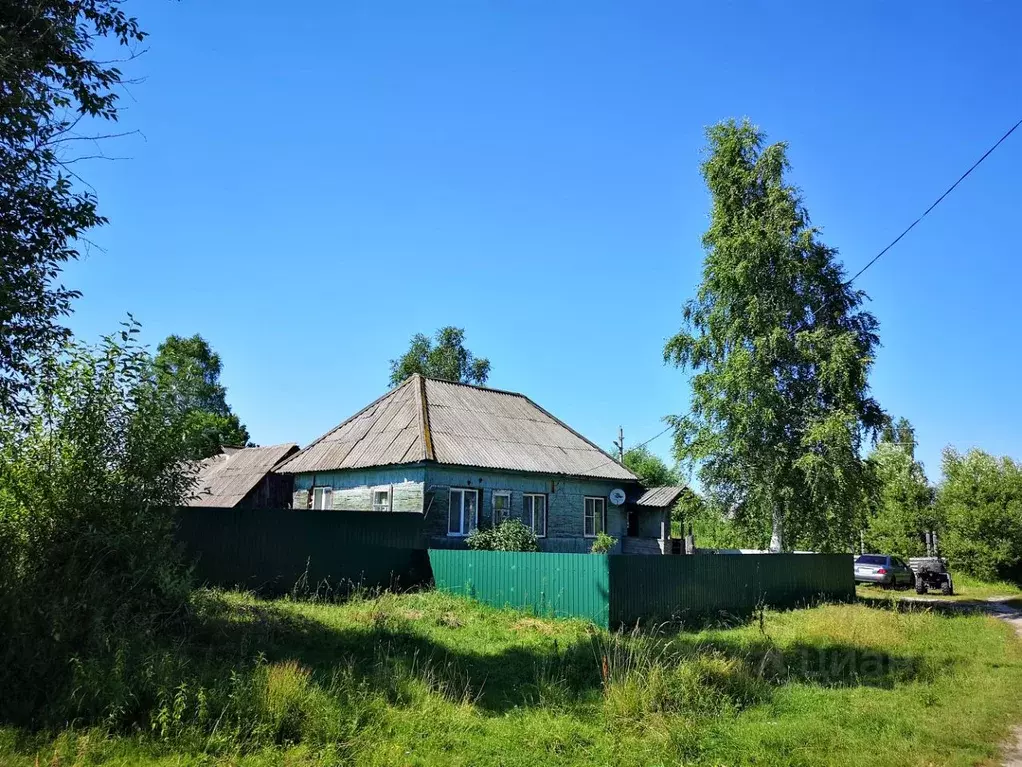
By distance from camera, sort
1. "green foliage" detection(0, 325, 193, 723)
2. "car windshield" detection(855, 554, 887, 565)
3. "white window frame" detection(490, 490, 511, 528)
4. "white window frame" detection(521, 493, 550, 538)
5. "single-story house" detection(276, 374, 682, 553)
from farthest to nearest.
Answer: "car windshield" detection(855, 554, 887, 565)
"white window frame" detection(521, 493, 550, 538)
"white window frame" detection(490, 490, 511, 528)
"single-story house" detection(276, 374, 682, 553)
"green foliage" detection(0, 325, 193, 723)

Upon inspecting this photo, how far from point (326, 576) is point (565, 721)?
1053 cm

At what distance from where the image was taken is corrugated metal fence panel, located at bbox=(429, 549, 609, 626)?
13648 mm

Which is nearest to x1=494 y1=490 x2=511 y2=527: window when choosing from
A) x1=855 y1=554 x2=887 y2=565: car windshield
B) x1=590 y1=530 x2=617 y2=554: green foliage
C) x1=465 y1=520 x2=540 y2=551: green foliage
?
x1=465 y1=520 x2=540 y2=551: green foliage

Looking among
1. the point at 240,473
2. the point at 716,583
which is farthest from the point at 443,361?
the point at 716,583

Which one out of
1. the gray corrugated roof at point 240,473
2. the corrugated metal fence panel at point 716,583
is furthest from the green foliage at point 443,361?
the corrugated metal fence panel at point 716,583

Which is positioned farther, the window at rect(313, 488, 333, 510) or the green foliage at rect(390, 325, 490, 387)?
the green foliage at rect(390, 325, 490, 387)

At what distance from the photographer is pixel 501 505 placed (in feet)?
76.9

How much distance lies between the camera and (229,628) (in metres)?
10.2

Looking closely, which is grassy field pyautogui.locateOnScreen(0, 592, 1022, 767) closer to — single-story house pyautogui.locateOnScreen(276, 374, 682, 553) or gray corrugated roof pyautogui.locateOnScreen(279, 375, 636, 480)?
single-story house pyautogui.locateOnScreen(276, 374, 682, 553)

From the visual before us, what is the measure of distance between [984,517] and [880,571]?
7.78 m

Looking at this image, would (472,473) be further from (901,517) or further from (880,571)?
(901,517)

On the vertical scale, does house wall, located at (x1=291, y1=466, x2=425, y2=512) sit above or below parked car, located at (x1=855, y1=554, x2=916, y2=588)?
above

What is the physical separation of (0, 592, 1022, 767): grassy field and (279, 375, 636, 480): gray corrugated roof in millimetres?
10544

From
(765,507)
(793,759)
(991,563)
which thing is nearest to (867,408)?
(765,507)
